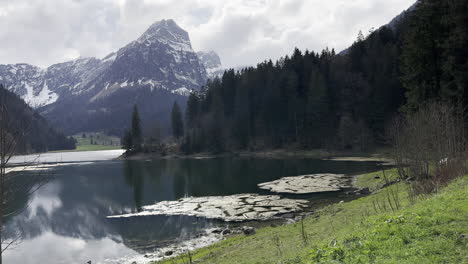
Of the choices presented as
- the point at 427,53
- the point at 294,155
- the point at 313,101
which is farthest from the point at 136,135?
the point at 427,53

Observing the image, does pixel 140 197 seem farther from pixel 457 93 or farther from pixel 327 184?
pixel 457 93

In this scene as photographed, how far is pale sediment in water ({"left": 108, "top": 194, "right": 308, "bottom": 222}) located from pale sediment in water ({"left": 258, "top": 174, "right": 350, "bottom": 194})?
18.5ft

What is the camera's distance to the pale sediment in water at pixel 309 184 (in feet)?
163

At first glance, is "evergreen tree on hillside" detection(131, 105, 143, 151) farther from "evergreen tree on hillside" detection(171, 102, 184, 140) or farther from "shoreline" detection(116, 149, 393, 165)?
"evergreen tree on hillside" detection(171, 102, 184, 140)

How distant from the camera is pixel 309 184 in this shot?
54.3 metres

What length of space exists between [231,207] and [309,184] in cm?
1811

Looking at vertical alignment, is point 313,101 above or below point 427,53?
above

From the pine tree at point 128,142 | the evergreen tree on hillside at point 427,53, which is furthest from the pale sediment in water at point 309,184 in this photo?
the pine tree at point 128,142

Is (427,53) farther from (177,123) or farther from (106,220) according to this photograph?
(177,123)

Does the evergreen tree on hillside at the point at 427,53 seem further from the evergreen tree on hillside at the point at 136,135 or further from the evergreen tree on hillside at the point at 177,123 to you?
the evergreen tree on hillside at the point at 177,123

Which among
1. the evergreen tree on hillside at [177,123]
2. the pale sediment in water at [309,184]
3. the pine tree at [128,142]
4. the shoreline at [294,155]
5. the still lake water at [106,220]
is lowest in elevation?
the still lake water at [106,220]

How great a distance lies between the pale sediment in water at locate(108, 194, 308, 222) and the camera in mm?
37438

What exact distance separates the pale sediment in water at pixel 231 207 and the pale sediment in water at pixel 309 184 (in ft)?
18.5

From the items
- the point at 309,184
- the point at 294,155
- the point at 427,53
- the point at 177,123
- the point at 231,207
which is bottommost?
the point at 231,207
